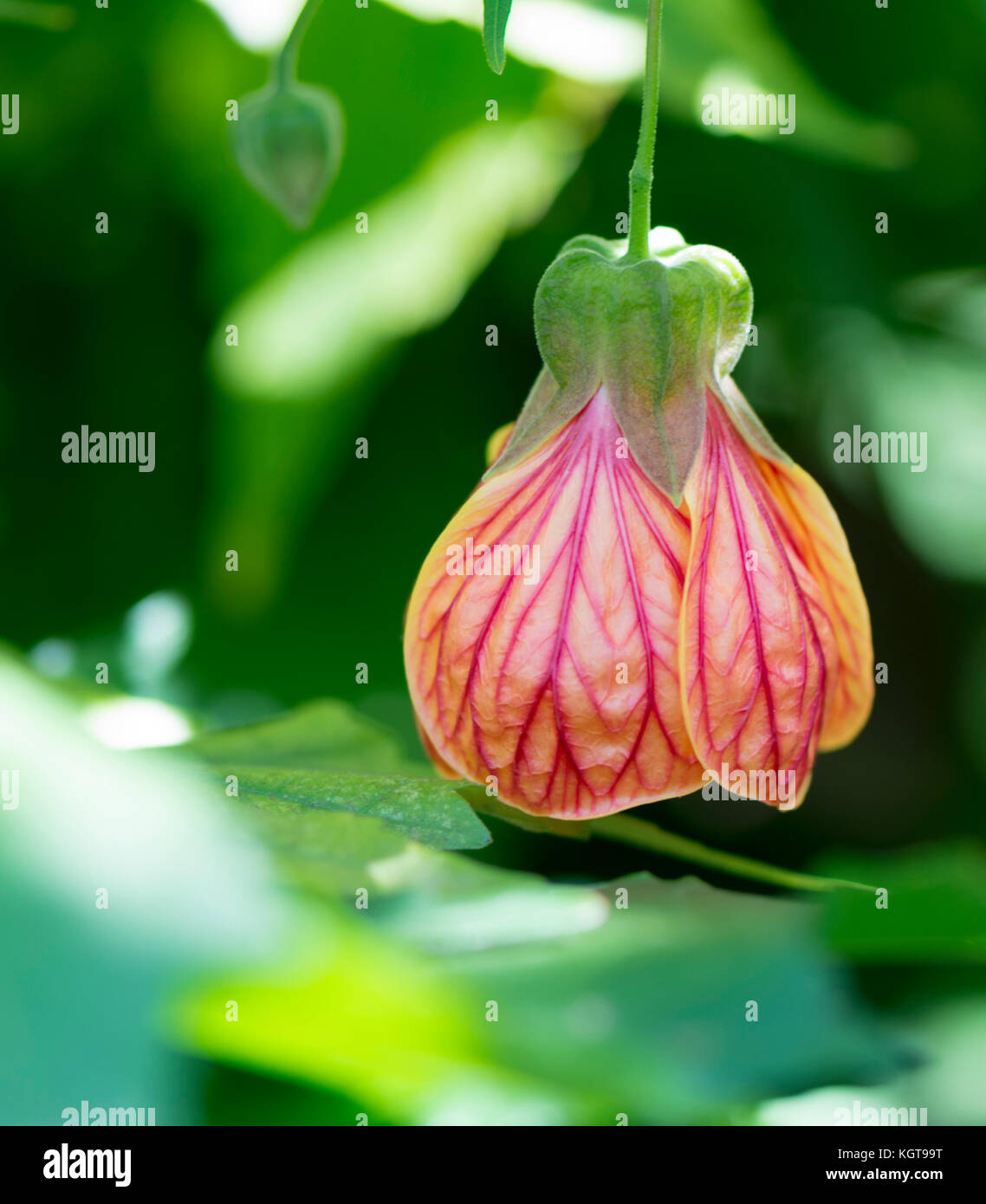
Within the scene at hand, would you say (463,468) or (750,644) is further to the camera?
(463,468)

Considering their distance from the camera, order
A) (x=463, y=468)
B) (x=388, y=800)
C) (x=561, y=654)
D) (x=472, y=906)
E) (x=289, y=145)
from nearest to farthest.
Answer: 1. (x=388, y=800)
2. (x=561, y=654)
3. (x=472, y=906)
4. (x=289, y=145)
5. (x=463, y=468)

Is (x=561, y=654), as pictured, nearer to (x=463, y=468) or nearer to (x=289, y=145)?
(x=289, y=145)

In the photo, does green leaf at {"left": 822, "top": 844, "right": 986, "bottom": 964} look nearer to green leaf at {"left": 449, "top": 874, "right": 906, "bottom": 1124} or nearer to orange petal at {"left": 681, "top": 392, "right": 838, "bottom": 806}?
green leaf at {"left": 449, "top": 874, "right": 906, "bottom": 1124}

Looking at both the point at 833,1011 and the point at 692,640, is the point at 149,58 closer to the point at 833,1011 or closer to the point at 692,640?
the point at 692,640

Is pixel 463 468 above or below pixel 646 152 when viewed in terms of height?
above

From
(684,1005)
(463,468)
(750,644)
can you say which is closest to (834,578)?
(750,644)

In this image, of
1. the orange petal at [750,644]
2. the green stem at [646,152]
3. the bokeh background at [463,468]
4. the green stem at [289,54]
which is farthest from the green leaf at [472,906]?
the green stem at [289,54]

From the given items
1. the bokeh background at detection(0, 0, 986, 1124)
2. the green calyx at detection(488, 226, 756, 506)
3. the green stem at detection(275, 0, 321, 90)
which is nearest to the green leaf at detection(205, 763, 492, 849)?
the bokeh background at detection(0, 0, 986, 1124)

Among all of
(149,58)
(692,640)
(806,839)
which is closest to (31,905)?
(692,640)
